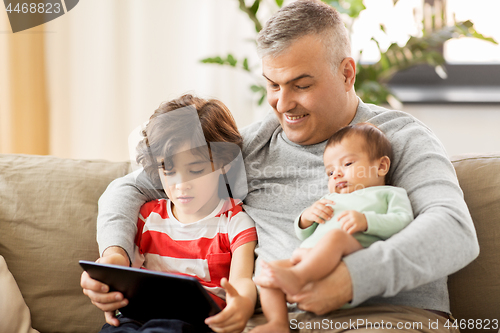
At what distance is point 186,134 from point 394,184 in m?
0.56

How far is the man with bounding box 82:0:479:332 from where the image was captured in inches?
33.9

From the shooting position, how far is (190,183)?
1.18 metres

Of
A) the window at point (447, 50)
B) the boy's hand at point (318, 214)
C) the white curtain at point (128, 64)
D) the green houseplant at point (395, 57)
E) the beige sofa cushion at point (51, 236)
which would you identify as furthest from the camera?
the window at point (447, 50)

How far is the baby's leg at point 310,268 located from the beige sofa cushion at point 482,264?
537 mm

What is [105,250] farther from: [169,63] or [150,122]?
[169,63]

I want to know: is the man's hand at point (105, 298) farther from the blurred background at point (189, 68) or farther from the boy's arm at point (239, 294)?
the blurred background at point (189, 68)

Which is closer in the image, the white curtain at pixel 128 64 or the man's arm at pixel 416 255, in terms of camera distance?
the man's arm at pixel 416 255

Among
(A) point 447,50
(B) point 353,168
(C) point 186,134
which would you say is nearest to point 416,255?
(B) point 353,168

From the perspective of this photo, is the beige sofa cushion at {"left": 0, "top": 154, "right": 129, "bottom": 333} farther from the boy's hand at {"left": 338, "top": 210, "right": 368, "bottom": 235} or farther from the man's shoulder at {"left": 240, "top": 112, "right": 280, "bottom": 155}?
the boy's hand at {"left": 338, "top": 210, "right": 368, "bottom": 235}

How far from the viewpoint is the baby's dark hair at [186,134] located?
1.20 m

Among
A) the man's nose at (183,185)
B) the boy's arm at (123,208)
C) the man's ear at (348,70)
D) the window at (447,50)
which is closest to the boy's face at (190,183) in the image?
the man's nose at (183,185)

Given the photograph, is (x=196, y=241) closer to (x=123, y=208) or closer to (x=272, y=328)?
(x=123, y=208)

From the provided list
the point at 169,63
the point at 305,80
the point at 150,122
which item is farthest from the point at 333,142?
the point at 169,63

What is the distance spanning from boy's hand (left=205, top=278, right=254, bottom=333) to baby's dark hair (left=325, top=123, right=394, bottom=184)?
43 cm
